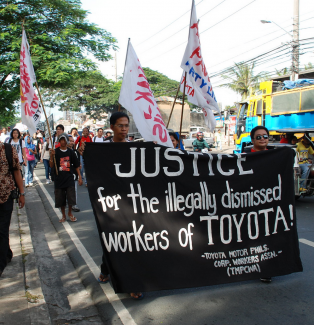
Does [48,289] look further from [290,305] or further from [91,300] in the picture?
[290,305]

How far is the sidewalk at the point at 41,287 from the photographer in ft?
10.6

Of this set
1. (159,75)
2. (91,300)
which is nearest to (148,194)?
(91,300)

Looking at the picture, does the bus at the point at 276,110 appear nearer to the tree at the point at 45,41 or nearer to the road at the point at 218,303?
the tree at the point at 45,41

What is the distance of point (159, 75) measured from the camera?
48125mm

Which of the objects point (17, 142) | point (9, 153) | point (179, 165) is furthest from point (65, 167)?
point (179, 165)

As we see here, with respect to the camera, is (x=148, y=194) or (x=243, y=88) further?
(x=243, y=88)

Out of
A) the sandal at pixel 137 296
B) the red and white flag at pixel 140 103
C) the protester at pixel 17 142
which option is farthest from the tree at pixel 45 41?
the sandal at pixel 137 296

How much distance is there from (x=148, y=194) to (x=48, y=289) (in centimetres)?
167

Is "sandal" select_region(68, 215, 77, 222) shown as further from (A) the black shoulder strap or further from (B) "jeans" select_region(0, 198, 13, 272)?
(A) the black shoulder strap

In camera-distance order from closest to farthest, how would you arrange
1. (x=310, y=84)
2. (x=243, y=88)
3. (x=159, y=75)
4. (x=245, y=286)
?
1. (x=245, y=286)
2. (x=310, y=84)
3. (x=243, y=88)
4. (x=159, y=75)

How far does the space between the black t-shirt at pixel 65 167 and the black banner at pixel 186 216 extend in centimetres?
357

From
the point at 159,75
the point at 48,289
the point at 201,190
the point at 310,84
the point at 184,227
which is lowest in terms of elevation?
the point at 48,289

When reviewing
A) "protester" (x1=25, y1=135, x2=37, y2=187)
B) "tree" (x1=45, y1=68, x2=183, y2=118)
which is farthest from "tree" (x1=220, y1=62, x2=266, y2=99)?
"protester" (x1=25, y1=135, x2=37, y2=187)

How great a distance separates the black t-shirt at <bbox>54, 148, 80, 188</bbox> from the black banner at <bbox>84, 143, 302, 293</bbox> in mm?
3574
